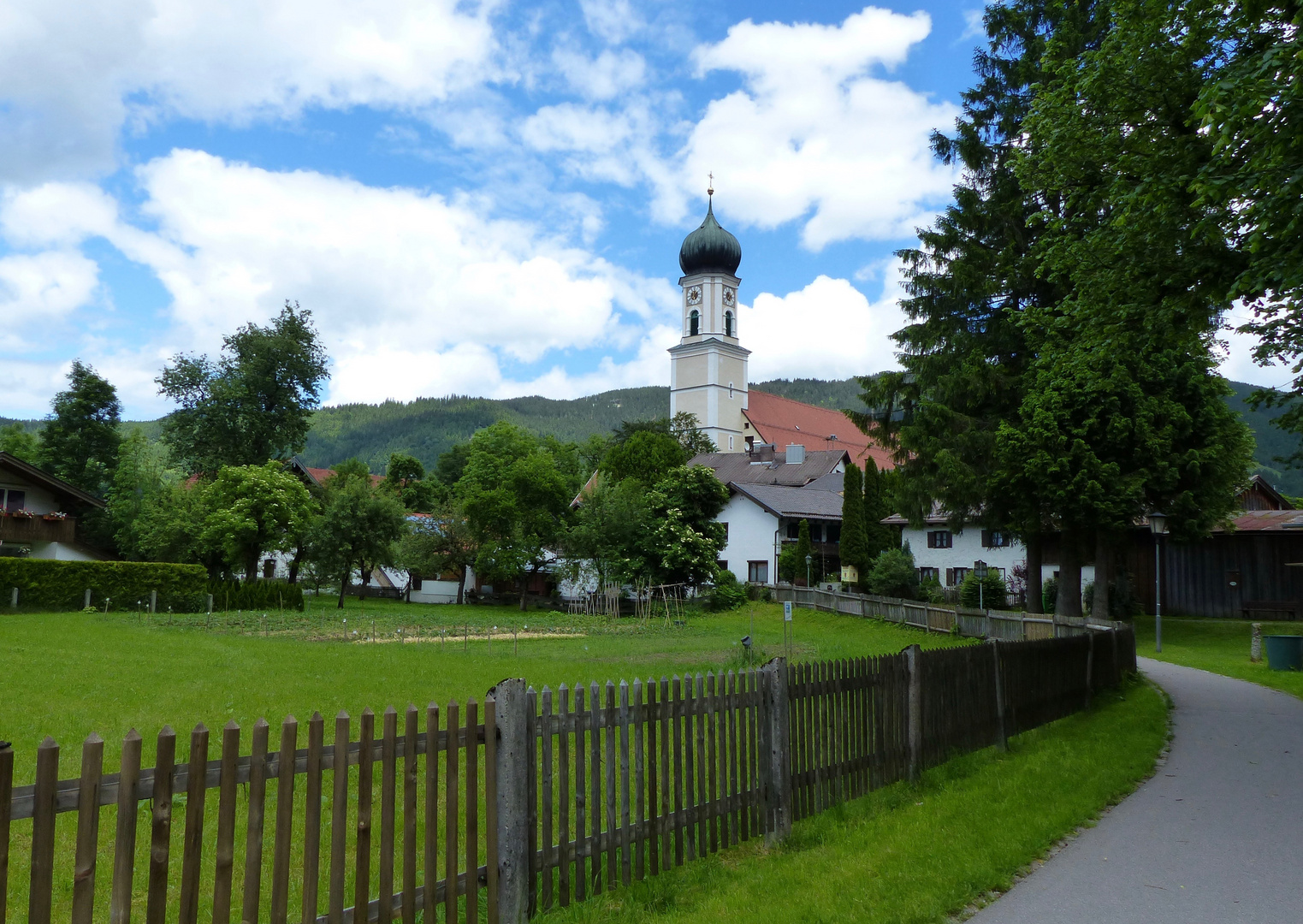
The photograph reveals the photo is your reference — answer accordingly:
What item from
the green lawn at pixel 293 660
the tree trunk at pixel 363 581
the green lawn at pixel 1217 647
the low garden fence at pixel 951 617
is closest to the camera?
the green lawn at pixel 293 660

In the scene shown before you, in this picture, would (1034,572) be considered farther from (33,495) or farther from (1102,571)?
(33,495)

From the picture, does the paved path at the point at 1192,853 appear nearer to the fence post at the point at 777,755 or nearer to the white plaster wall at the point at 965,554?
the fence post at the point at 777,755

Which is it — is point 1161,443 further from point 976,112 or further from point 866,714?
point 866,714

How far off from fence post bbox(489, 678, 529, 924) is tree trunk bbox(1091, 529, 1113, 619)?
2930cm

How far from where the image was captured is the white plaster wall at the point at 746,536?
170 ft

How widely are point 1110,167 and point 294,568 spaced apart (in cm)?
4442

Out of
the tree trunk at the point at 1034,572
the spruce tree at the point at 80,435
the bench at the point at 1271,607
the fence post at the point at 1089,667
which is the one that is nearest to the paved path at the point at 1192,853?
the fence post at the point at 1089,667

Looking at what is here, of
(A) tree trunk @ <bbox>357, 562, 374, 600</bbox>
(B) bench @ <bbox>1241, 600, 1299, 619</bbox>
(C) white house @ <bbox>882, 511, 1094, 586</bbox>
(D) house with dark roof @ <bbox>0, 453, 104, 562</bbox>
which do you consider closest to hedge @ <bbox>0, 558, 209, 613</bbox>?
(D) house with dark roof @ <bbox>0, 453, 104, 562</bbox>

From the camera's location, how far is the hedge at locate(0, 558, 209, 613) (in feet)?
115

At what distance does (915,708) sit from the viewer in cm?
927

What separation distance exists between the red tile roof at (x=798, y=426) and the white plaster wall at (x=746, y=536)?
41334 mm

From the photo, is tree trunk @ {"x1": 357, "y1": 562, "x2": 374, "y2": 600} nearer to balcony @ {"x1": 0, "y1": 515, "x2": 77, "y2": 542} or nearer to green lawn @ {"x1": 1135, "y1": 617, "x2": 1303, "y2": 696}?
balcony @ {"x1": 0, "y1": 515, "x2": 77, "y2": 542}

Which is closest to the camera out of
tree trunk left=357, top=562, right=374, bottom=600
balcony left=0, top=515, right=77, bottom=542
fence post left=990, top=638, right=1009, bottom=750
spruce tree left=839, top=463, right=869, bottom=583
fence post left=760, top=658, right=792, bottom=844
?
fence post left=760, top=658, right=792, bottom=844

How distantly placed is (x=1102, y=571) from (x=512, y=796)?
3056cm
